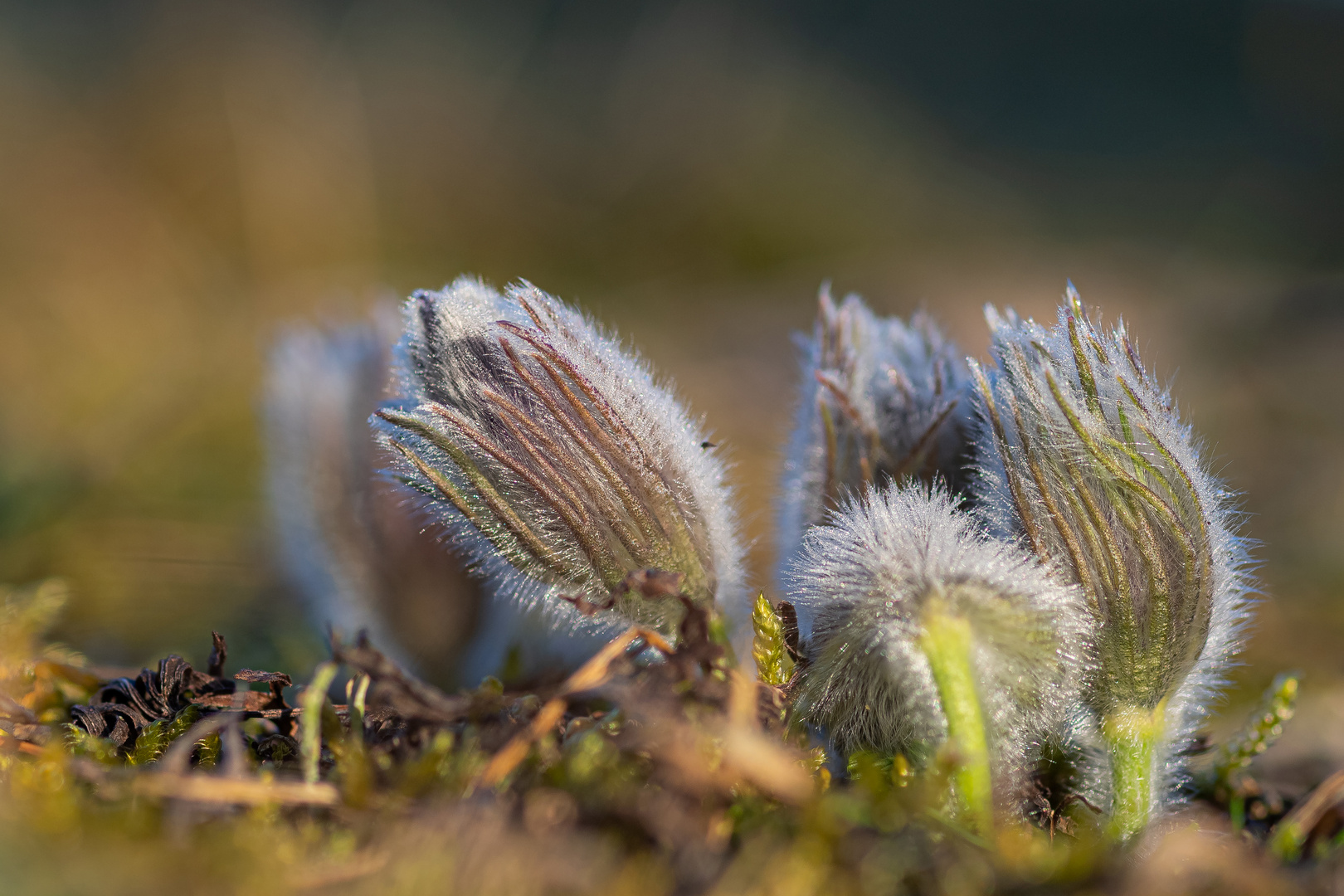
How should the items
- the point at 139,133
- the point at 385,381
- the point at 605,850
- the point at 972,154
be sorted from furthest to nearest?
the point at 972,154, the point at 139,133, the point at 385,381, the point at 605,850

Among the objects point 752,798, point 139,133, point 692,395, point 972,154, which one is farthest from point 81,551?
point 972,154

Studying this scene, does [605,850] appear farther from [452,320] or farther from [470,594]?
[470,594]

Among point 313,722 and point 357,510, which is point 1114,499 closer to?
point 313,722

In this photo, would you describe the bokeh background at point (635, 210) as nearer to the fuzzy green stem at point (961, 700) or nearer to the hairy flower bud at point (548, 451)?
the hairy flower bud at point (548, 451)

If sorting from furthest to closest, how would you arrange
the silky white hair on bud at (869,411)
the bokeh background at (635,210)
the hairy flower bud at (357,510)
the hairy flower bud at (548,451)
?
the bokeh background at (635,210)
the hairy flower bud at (357,510)
the silky white hair on bud at (869,411)
the hairy flower bud at (548,451)

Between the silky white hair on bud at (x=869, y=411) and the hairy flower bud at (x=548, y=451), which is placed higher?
the silky white hair on bud at (x=869, y=411)

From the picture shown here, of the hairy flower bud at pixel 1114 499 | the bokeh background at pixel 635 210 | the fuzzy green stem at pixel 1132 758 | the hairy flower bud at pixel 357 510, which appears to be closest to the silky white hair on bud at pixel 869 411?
the hairy flower bud at pixel 1114 499
